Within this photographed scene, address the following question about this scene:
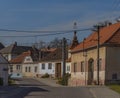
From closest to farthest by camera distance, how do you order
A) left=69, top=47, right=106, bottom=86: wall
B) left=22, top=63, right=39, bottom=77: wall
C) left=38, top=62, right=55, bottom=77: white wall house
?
left=69, top=47, right=106, bottom=86: wall
left=38, top=62, right=55, bottom=77: white wall house
left=22, top=63, right=39, bottom=77: wall

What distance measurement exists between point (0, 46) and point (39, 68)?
58.7 metres

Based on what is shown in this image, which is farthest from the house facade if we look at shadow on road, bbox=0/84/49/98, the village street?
the village street

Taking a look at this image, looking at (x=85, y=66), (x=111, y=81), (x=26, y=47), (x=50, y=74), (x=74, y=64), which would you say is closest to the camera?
(x=111, y=81)

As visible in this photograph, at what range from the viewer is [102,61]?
54.8m

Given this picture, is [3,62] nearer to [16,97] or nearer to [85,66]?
[85,66]

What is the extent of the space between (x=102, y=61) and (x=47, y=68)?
51.6m

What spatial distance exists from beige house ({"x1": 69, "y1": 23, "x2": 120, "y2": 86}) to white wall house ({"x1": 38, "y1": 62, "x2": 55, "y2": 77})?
105 ft

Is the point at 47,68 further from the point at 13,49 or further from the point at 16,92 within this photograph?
the point at 16,92

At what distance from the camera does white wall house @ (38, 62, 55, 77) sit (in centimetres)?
10281

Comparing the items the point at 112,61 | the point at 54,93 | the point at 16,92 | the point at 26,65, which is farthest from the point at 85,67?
the point at 26,65

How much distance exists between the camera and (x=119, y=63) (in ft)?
177

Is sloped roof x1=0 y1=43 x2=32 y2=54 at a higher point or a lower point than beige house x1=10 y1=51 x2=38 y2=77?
higher

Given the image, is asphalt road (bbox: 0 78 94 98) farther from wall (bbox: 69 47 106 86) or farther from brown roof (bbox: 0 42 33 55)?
brown roof (bbox: 0 42 33 55)

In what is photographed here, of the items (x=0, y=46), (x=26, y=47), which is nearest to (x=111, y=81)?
(x=26, y=47)
